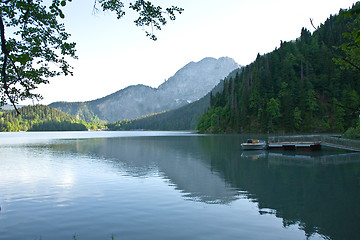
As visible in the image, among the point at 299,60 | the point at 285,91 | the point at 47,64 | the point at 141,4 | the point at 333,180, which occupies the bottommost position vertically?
the point at 333,180

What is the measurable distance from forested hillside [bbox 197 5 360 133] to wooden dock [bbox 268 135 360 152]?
72.5 m

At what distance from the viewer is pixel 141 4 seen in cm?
1019

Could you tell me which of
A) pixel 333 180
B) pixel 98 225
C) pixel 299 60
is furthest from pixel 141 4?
pixel 299 60

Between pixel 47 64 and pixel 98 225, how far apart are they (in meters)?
8.78

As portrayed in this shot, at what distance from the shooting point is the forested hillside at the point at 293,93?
13125 centimetres

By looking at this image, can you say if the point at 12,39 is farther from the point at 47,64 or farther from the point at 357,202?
the point at 357,202

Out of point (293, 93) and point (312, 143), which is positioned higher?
point (293, 93)

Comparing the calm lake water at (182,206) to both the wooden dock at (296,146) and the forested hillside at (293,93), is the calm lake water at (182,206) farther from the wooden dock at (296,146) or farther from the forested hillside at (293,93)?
the forested hillside at (293,93)

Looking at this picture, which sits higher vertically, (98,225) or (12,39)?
(12,39)

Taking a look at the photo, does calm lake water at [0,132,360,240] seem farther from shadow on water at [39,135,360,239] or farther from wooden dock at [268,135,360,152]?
wooden dock at [268,135,360,152]

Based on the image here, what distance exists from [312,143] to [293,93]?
308 ft

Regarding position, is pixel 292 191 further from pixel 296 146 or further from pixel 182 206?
pixel 296 146

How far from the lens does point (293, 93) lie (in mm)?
143000

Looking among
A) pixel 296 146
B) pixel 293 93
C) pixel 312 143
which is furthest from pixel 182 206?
pixel 293 93
